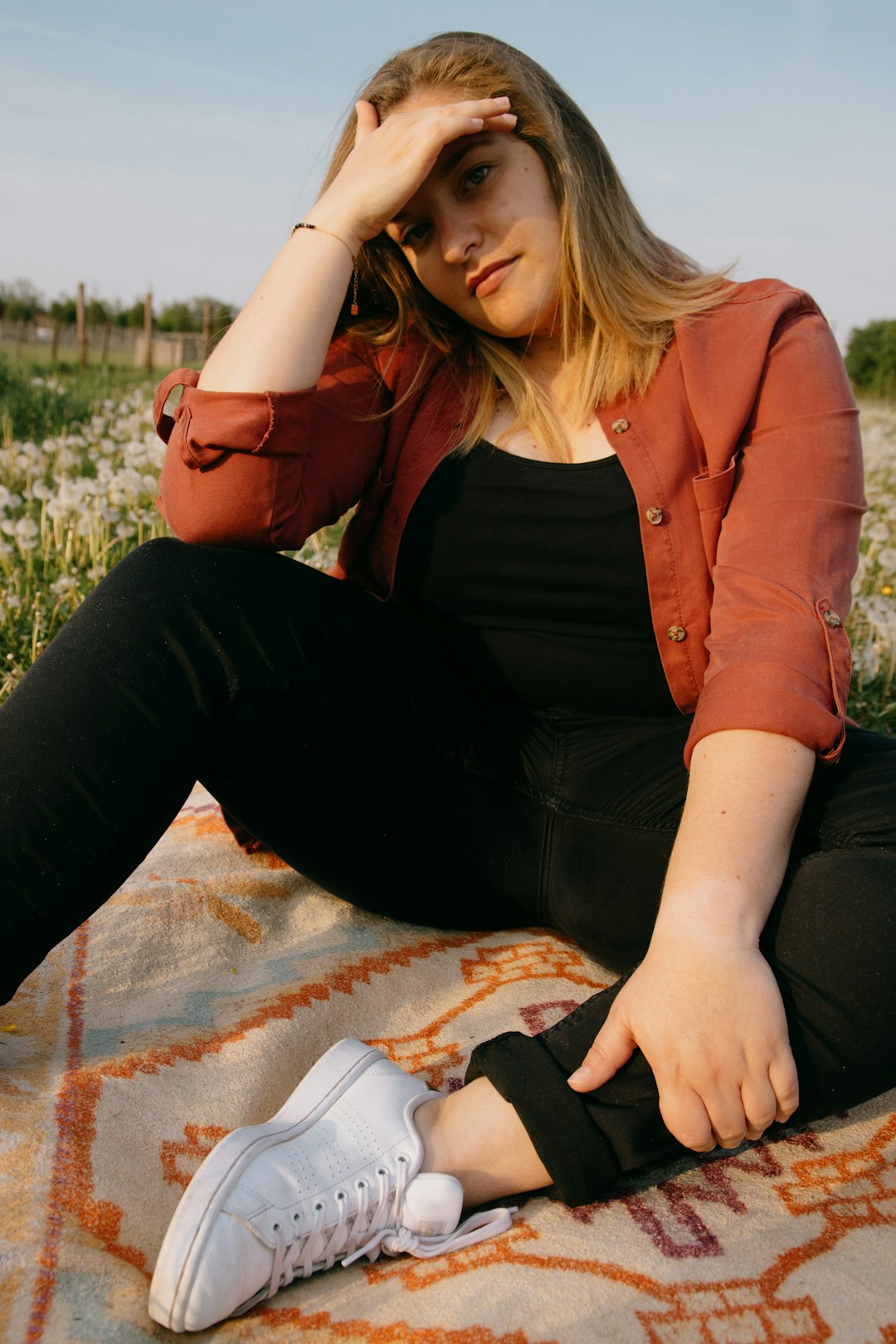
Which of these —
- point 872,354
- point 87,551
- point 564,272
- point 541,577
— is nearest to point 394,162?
point 564,272

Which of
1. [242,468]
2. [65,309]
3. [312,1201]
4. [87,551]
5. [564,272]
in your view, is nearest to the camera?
[312,1201]

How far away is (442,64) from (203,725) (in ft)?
4.25

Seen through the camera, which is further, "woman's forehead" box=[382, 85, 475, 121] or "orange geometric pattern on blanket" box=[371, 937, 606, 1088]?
"woman's forehead" box=[382, 85, 475, 121]

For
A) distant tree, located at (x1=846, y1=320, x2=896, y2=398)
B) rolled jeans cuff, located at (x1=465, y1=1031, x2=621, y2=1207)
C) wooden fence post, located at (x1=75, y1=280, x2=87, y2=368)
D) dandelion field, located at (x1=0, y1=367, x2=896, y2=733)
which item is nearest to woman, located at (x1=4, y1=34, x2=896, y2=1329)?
rolled jeans cuff, located at (x1=465, y1=1031, x2=621, y2=1207)

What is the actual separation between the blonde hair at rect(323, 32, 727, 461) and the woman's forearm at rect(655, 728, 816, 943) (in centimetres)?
74

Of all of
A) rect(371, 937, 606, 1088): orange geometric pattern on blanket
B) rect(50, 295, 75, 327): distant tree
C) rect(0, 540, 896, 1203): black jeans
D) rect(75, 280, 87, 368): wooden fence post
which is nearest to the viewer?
rect(0, 540, 896, 1203): black jeans

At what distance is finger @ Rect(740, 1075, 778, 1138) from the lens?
4.75 feet

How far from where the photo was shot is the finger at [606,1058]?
146 centimetres

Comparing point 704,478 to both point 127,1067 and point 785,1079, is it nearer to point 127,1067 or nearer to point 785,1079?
point 785,1079

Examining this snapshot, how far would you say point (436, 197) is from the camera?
6.79 feet

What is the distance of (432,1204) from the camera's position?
1440 millimetres

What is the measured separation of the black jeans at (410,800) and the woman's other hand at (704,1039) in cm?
4

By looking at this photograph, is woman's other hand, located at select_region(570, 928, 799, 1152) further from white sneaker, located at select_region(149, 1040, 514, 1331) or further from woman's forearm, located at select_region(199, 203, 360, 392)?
woman's forearm, located at select_region(199, 203, 360, 392)

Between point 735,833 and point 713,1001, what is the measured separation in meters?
0.24
